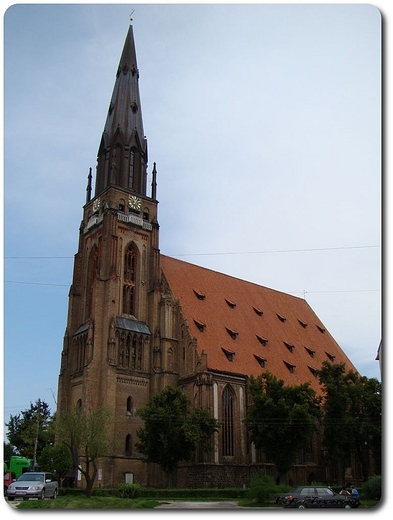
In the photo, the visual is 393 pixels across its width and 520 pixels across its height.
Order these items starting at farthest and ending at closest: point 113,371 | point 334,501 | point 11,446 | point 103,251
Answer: point 11,446, point 103,251, point 113,371, point 334,501

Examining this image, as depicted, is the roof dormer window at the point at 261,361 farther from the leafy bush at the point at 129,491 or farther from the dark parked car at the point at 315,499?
the dark parked car at the point at 315,499

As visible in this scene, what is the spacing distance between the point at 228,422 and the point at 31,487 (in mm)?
25720

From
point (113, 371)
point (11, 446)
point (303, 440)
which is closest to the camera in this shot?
point (303, 440)

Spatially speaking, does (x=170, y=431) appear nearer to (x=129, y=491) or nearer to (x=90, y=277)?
(x=129, y=491)

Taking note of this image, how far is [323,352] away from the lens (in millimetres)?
70250

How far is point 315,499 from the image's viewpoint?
86.1ft

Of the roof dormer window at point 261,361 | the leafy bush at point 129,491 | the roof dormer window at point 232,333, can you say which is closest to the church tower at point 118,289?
the roof dormer window at point 232,333

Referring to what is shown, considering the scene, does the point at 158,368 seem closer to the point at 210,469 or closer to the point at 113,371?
the point at 113,371

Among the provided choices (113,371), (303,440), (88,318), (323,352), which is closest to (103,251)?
(88,318)

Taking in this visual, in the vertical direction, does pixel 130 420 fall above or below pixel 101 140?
below

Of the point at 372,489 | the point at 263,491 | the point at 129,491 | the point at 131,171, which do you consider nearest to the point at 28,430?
the point at 131,171

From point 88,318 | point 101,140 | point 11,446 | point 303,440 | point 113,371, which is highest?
point 101,140

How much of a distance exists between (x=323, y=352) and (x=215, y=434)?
2257cm

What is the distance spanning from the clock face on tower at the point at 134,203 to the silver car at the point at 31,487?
31.6 metres
